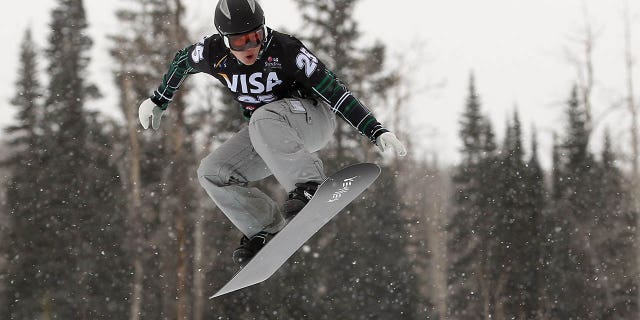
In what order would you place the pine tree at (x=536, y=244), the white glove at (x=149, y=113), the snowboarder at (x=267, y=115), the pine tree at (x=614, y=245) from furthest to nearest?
the pine tree at (x=536, y=244)
the pine tree at (x=614, y=245)
the white glove at (x=149, y=113)
the snowboarder at (x=267, y=115)

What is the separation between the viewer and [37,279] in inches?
814

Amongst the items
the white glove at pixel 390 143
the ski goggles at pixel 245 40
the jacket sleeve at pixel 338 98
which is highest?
the ski goggles at pixel 245 40

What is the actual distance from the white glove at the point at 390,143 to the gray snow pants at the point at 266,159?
17.4 inches

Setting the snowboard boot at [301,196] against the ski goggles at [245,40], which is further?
the snowboard boot at [301,196]

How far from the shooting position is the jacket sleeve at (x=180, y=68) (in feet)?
16.3

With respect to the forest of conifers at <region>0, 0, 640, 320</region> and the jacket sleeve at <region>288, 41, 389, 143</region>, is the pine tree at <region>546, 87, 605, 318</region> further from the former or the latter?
the jacket sleeve at <region>288, 41, 389, 143</region>

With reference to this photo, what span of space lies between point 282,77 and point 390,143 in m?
0.84

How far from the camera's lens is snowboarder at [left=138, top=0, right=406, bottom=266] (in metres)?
4.59

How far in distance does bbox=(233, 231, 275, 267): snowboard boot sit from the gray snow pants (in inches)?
1.7

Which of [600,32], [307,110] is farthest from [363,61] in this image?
[307,110]

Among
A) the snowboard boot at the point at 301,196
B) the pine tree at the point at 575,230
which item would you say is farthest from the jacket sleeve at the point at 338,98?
the pine tree at the point at 575,230

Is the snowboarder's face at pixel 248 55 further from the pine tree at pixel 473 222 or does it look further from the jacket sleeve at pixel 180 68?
the pine tree at pixel 473 222

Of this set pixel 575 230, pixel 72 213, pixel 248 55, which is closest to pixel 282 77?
pixel 248 55

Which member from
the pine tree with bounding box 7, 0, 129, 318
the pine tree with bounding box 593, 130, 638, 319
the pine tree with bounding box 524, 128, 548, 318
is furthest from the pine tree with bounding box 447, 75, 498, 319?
the pine tree with bounding box 7, 0, 129, 318
